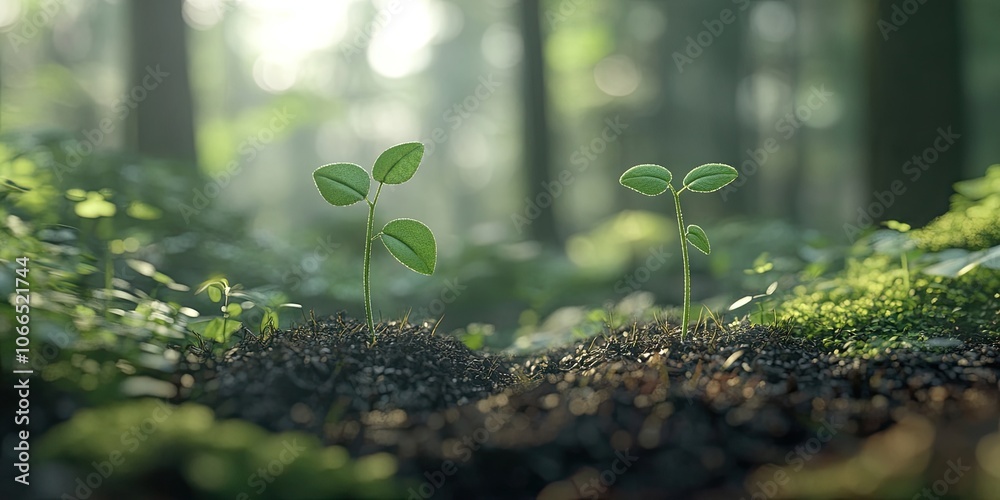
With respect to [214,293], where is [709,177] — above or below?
above

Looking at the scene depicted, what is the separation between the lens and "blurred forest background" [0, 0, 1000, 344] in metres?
4.75

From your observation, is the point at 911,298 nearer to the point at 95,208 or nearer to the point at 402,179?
the point at 402,179

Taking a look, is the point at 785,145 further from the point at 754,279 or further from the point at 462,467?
the point at 462,467

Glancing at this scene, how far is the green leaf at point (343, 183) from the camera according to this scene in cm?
254

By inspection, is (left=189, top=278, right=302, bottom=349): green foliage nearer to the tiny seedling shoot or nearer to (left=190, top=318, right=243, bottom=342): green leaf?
(left=190, top=318, right=243, bottom=342): green leaf

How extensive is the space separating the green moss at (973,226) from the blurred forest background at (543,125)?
1.92 feet

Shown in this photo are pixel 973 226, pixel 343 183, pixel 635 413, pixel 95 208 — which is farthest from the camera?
pixel 973 226

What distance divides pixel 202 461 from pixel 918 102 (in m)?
5.12

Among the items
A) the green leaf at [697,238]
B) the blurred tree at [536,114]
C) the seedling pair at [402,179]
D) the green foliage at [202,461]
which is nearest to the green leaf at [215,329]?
the seedling pair at [402,179]

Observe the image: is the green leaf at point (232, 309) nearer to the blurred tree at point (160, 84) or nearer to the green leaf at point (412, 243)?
the green leaf at point (412, 243)

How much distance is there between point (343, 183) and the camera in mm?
2562

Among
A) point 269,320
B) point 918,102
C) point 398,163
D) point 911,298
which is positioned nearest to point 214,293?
point 269,320

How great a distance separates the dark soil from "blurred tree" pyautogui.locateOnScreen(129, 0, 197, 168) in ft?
17.9

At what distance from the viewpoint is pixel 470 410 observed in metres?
2.00
